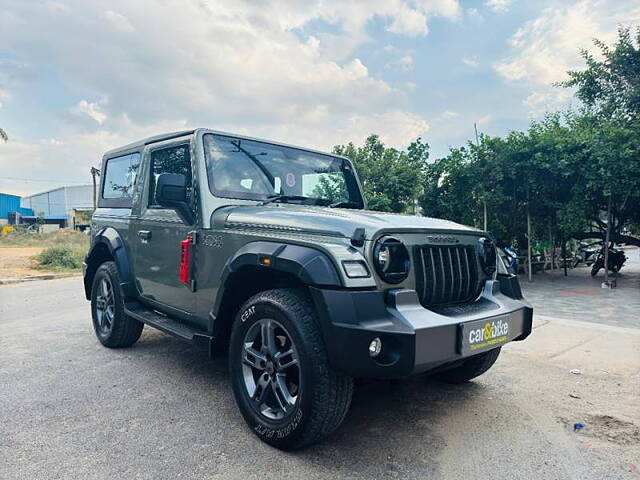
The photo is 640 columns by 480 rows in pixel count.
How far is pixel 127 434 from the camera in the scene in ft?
9.18

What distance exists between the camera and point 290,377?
2.70 metres

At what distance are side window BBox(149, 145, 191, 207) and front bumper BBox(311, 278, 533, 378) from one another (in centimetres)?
180

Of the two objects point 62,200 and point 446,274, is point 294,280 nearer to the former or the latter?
point 446,274

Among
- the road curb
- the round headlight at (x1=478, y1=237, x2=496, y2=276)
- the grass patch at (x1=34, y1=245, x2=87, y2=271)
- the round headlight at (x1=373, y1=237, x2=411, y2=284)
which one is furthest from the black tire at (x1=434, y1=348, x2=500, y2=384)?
the grass patch at (x1=34, y1=245, x2=87, y2=271)

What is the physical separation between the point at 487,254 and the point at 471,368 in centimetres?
96

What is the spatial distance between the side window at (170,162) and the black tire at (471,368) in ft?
8.34

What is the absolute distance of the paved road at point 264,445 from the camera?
2.44m

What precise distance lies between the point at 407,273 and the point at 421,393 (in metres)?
1.48

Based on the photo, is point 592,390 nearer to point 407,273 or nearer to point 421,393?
point 421,393

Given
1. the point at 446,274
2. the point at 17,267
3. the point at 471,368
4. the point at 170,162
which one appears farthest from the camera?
the point at 17,267

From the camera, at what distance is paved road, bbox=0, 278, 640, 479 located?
2441 mm

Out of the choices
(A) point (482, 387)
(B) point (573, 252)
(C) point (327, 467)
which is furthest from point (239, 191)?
(B) point (573, 252)

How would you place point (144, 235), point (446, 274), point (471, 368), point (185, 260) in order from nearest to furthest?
point (446, 274), point (185, 260), point (471, 368), point (144, 235)

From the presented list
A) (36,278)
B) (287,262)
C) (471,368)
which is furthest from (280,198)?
(36,278)
